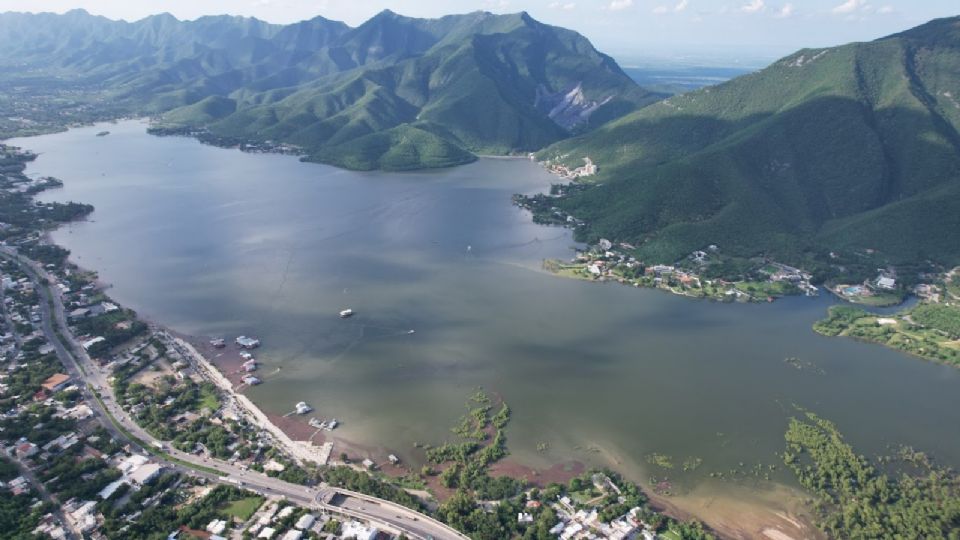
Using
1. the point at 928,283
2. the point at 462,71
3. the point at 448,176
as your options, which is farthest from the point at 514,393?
the point at 462,71

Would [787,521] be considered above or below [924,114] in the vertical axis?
below

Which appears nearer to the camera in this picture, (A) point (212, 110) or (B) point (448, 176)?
(B) point (448, 176)

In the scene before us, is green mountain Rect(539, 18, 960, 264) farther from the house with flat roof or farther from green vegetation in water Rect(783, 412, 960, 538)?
the house with flat roof

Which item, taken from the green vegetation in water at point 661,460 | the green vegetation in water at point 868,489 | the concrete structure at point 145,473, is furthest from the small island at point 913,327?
the concrete structure at point 145,473

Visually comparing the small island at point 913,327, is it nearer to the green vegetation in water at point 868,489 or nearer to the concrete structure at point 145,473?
the green vegetation in water at point 868,489

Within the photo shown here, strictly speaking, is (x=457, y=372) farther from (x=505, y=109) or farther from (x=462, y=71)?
(x=462, y=71)

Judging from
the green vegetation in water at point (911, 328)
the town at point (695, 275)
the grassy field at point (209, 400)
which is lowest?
the green vegetation in water at point (911, 328)

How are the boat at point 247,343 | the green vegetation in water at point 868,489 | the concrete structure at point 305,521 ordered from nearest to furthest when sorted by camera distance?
the concrete structure at point 305,521 < the green vegetation in water at point 868,489 < the boat at point 247,343
